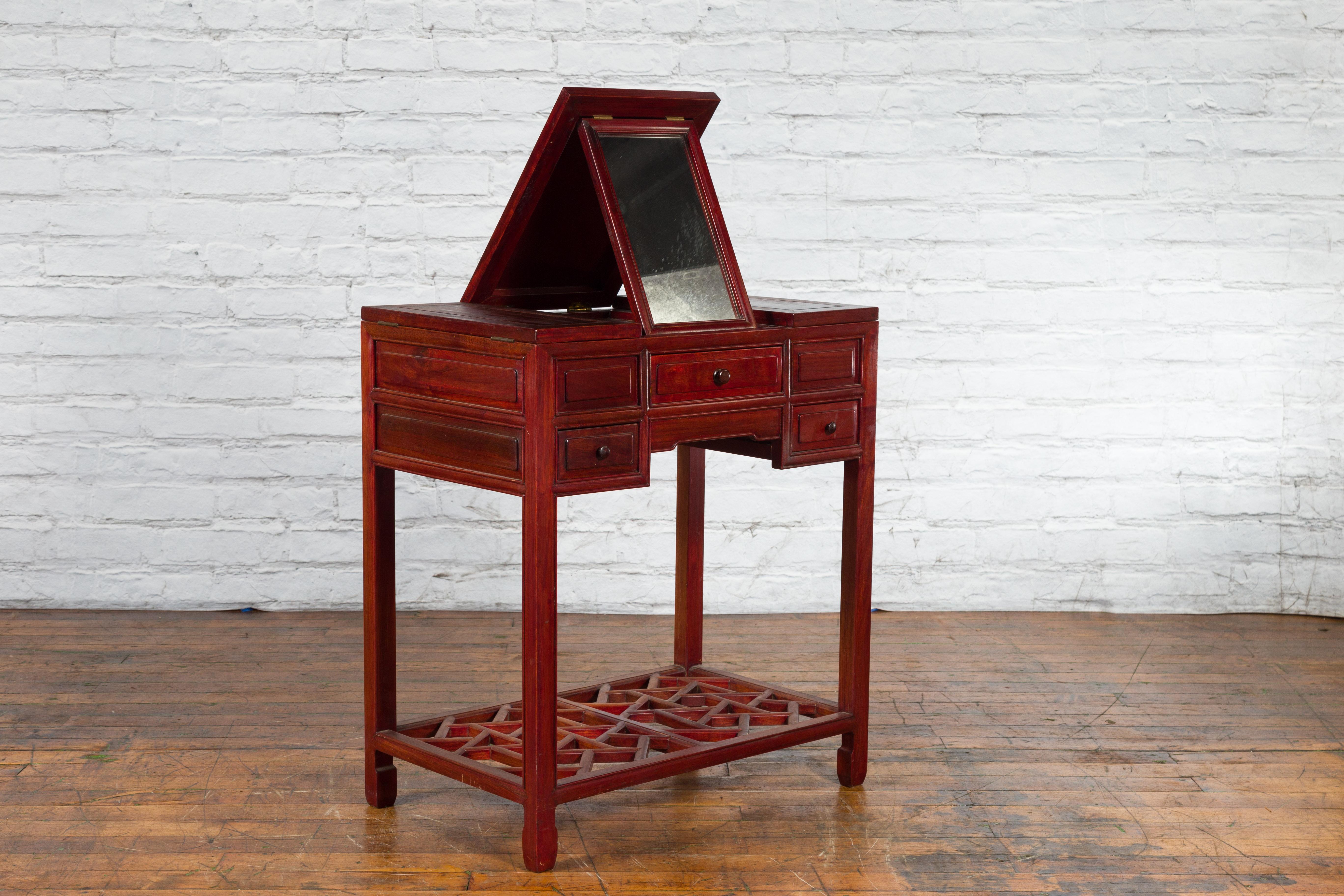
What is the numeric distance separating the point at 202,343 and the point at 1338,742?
3.08m

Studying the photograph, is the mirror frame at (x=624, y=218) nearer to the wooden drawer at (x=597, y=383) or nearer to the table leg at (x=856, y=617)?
the wooden drawer at (x=597, y=383)

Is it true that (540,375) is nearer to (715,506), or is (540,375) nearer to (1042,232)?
(715,506)

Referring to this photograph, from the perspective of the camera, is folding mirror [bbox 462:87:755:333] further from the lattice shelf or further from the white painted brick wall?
the white painted brick wall

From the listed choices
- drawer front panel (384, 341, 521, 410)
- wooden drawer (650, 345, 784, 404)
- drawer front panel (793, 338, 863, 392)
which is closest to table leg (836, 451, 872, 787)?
drawer front panel (793, 338, 863, 392)

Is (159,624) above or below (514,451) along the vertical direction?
below

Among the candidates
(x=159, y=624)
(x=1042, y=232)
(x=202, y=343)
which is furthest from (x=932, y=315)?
(x=159, y=624)

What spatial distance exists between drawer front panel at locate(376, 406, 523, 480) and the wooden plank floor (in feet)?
2.23

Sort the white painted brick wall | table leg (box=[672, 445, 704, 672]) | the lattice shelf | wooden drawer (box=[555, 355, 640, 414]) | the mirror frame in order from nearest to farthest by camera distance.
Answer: wooden drawer (box=[555, 355, 640, 414]), the mirror frame, the lattice shelf, table leg (box=[672, 445, 704, 672]), the white painted brick wall

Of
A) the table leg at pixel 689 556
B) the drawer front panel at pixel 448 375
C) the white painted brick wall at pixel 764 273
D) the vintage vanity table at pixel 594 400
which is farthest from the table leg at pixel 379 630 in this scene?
the white painted brick wall at pixel 764 273

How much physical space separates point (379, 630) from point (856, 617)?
919mm

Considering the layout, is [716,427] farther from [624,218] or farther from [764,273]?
[764,273]

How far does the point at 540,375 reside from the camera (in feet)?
7.61

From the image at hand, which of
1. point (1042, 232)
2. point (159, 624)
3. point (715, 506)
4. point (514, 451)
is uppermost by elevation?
point (1042, 232)

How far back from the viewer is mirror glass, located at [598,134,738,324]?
2.50 metres
